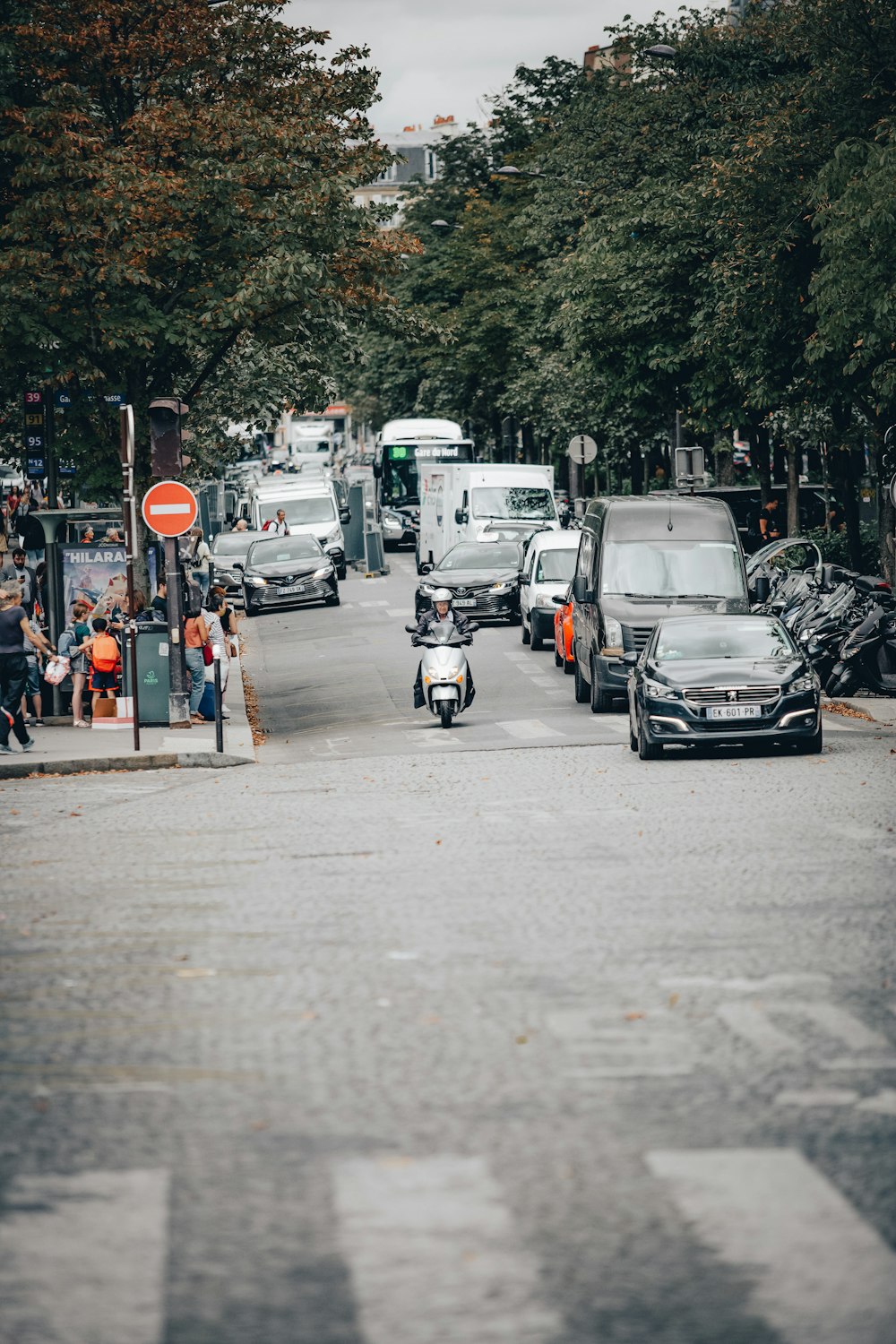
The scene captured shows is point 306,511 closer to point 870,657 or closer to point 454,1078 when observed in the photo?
point 870,657

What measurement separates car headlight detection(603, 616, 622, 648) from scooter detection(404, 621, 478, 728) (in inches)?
64.5

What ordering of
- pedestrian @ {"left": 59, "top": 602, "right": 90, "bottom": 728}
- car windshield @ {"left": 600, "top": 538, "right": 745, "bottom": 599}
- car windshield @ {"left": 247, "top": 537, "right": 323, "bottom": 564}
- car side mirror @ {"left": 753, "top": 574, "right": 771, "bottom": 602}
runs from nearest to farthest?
pedestrian @ {"left": 59, "top": 602, "right": 90, "bottom": 728}
car windshield @ {"left": 600, "top": 538, "right": 745, "bottom": 599}
car side mirror @ {"left": 753, "top": 574, "right": 771, "bottom": 602}
car windshield @ {"left": 247, "top": 537, "right": 323, "bottom": 564}

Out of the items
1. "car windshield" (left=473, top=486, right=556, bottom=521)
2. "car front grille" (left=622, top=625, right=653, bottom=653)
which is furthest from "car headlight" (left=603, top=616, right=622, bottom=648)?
"car windshield" (left=473, top=486, right=556, bottom=521)

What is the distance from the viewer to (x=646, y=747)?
18672 mm

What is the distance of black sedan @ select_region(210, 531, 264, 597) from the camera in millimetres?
47031

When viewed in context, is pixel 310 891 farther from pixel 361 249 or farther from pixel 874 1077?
pixel 361 249

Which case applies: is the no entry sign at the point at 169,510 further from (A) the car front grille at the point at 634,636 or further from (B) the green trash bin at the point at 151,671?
(A) the car front grille at the point at 634,636

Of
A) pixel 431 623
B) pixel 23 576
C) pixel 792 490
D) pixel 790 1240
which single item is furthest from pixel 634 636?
pixel 792 490

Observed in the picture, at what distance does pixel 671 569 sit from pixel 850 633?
260 cm

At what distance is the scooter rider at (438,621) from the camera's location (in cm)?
2336

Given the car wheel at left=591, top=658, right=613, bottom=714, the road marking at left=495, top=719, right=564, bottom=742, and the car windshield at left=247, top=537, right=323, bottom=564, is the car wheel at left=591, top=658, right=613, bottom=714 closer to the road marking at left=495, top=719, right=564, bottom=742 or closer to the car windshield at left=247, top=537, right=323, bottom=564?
the road marking at left=495, top=719, right=564, bottom=742

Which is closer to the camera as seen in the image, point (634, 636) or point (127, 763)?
point (127, 763)

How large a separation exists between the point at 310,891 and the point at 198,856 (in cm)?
182

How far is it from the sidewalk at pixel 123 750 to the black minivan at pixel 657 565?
4.38 meters
